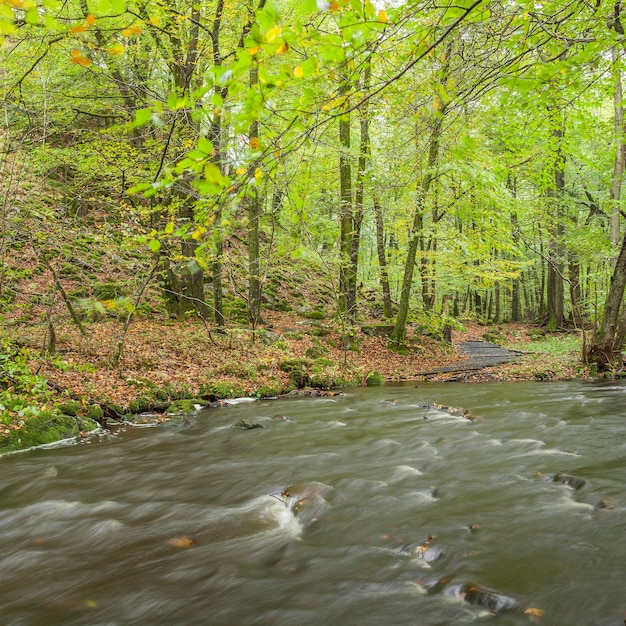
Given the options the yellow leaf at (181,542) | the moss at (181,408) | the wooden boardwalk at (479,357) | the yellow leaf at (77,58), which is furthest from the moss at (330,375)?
the yellow leaf at (77,58)

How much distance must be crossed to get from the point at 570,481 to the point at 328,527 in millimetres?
2254

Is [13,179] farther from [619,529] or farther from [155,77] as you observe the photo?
[155,77]

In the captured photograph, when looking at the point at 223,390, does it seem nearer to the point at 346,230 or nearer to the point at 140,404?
the point at 140,404

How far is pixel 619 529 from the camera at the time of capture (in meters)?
3.34

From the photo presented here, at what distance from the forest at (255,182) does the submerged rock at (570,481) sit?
2987mm

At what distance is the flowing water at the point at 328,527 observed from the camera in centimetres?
275

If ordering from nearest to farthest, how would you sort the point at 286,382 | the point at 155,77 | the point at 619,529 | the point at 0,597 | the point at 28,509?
the point at 0,597 → the point at 619,529 → the point at 28,509 → the point at 286,382 → the point at 155,77

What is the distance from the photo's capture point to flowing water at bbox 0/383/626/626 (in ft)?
9.02

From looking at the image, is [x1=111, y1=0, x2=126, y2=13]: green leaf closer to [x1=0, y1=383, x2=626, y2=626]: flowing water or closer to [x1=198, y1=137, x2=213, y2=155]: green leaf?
[x1=198, y1=137, x2=213, y2=155]: green leaf

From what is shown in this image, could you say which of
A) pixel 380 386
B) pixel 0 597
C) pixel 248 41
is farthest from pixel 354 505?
pixel 380 386

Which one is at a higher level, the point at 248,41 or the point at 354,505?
the point at 248,41

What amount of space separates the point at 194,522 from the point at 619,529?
10.6 ft

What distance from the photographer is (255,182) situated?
7.95 feet

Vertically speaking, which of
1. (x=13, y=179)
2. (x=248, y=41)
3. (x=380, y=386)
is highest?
(x=13, y=179)
